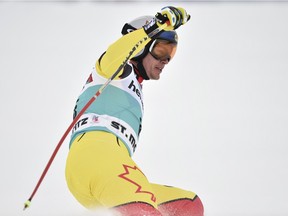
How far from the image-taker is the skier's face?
3432 millimetres

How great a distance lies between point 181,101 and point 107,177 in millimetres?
2357

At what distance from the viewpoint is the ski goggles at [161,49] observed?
A: 342 cm

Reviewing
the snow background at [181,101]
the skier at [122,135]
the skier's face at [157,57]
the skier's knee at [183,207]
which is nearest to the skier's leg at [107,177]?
the skier at [122,135]

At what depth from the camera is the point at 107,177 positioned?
9.47 feet

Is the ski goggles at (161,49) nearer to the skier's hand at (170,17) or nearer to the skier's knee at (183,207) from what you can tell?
the skier's hand at (170,17)

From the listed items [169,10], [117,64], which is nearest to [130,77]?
[117,64]

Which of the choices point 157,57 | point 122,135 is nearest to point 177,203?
point 122,135

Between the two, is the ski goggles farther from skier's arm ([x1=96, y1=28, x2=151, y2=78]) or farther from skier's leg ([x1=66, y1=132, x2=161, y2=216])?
skier's leg ([x1=66, y1=132, x2=161, y2=216])

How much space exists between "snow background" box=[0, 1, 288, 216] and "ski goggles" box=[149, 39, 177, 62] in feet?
3.01

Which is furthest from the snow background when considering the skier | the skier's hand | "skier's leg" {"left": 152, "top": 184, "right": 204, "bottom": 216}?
the skier's hand

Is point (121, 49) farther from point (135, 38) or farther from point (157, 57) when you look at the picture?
point (157, 57)

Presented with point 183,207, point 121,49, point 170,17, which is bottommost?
point 183,207

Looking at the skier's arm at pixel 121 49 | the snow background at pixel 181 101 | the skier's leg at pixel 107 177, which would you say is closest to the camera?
the skier's leg at pixel 107 177

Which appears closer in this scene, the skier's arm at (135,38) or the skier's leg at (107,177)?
the skier's leg at (107,177)
